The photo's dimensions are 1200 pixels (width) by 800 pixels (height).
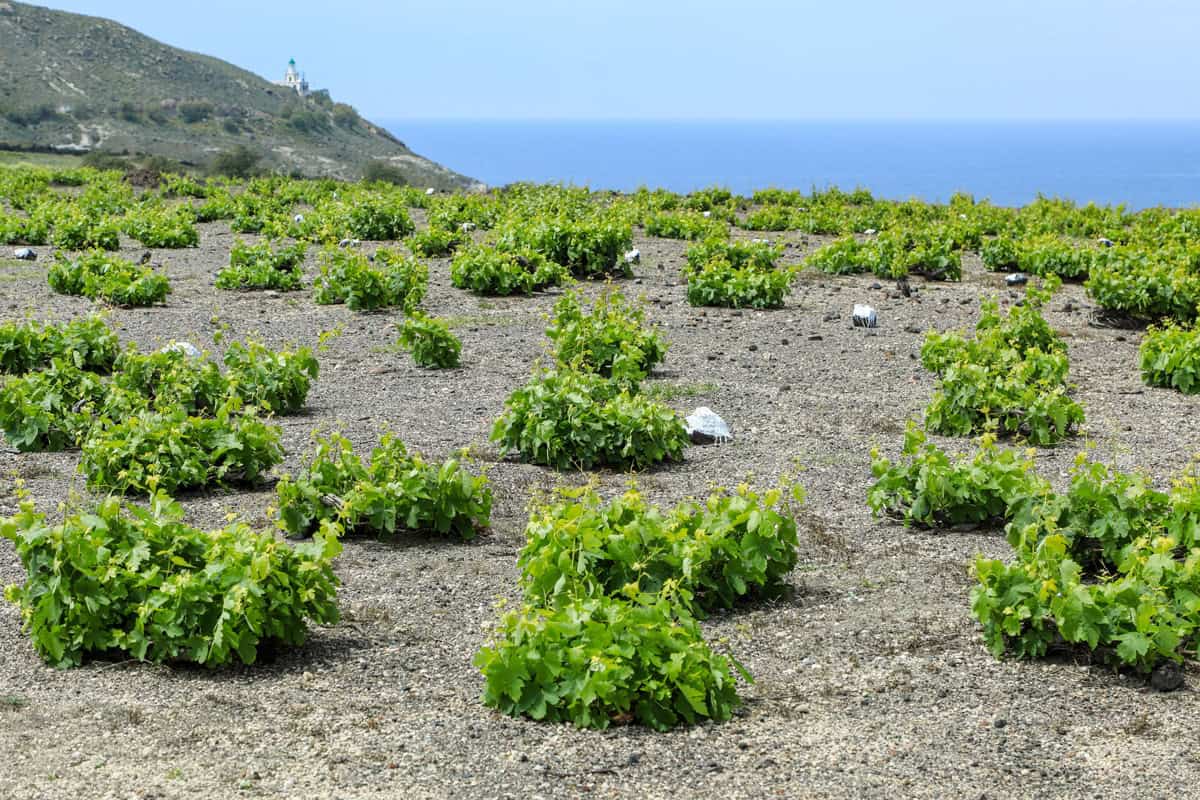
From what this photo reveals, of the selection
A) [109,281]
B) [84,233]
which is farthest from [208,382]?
[84,233]

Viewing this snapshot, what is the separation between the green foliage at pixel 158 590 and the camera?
17.3ft

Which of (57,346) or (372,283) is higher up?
(372,283)

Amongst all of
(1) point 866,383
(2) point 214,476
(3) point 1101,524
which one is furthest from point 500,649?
(1) point 866,383

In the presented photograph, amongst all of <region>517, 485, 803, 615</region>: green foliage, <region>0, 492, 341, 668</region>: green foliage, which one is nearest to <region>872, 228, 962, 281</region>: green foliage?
<region>517, 485, 803, 615</region>: green foliage

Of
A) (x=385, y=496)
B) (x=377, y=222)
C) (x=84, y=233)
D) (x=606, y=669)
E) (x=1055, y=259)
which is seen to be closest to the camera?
(x=606, y=669)

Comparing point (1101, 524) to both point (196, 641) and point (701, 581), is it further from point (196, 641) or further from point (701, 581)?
point (196, 641)

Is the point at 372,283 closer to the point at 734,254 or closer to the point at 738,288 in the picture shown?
the point at 738,288

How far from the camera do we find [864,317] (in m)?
13.8

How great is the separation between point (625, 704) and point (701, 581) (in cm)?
122

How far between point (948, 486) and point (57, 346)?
7.05 meters

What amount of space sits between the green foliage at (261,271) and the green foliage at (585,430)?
26.6ft

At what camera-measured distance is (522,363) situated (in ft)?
39.5

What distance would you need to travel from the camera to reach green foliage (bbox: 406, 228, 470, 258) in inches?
744

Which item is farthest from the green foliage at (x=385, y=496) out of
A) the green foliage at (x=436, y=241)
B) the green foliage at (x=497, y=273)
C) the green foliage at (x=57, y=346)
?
the green foliage at (x=436, y=241)
